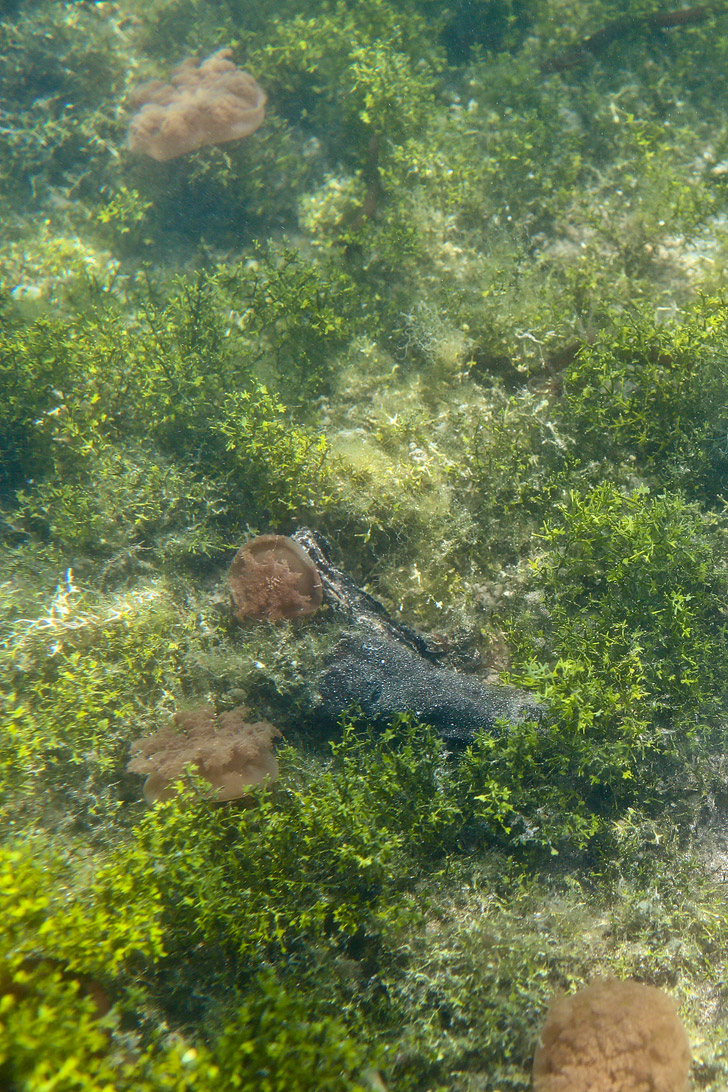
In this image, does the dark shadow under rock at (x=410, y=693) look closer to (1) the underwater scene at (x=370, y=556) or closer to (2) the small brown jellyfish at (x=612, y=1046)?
(1) the underwater scene at (x=370, y=556)

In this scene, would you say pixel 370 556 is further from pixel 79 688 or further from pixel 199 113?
→ pixel 199 113

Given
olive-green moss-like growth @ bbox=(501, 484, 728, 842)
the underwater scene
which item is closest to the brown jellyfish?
the underwater scene

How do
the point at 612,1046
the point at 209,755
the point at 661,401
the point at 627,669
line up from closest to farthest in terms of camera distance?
the point at 612,1046 → the point at 209,755 → the point at 627,669 → the point at 661,401

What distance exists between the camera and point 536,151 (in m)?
6.28

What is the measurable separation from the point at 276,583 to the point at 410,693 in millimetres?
1318

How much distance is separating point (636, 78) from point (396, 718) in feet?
25.9

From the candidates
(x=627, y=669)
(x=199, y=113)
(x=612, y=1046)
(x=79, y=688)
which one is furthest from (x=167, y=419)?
(x=612, y=1046)

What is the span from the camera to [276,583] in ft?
14.2

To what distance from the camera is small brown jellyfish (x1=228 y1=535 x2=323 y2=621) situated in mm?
4312

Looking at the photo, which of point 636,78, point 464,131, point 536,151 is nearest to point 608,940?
point 536,151

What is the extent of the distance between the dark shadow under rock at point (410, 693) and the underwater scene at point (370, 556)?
28 millimetres

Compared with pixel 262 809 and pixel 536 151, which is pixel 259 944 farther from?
pixel 536 151

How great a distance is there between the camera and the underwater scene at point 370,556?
2846mm

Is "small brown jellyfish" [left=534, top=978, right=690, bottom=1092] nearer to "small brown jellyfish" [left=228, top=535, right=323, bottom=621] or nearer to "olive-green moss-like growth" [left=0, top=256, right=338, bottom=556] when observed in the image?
"small brown jellyfish" [left=228, top=535, right=323, bottom=621]
